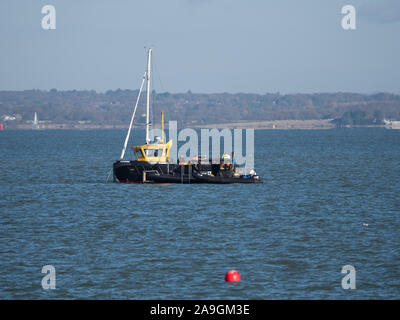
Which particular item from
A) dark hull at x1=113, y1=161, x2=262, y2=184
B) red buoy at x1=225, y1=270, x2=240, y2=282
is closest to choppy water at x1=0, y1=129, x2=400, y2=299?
red buoy at x1=225, y1=270, x2=240, y2=282

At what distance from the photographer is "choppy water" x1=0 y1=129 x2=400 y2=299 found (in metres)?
33.5

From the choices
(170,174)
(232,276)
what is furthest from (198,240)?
(170,174)

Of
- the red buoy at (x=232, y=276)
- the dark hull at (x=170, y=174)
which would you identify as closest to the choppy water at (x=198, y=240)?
the red buoy at (x=232, y=276)

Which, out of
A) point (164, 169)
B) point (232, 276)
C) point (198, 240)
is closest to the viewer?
point (232, 276)

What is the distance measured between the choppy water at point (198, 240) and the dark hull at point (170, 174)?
1309 millimetres

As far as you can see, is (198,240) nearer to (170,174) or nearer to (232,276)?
(232,276)

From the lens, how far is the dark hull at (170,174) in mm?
78750

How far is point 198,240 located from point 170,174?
112 ft

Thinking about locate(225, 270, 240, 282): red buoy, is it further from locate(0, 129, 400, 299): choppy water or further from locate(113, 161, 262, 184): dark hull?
locate(113, 161, 262, 184): dark hull

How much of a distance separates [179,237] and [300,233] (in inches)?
328

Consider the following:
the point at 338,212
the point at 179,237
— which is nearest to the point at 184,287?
the point at 179,237

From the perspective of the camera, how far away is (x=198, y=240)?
4544 cm
